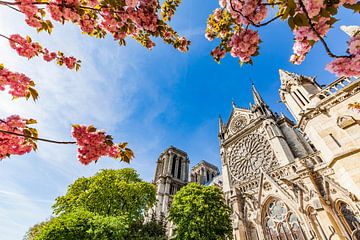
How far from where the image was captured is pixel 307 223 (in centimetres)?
1122

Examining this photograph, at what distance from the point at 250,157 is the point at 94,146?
19.6m

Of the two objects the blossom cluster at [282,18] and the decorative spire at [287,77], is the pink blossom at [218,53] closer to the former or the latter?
the blossom cluster at [282,18]

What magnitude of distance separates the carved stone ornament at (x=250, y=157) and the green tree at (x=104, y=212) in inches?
395

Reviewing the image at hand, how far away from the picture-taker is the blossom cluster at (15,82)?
110 inches

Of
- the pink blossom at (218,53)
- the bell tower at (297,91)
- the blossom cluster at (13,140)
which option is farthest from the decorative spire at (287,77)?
the blossom cluster at (13,140)

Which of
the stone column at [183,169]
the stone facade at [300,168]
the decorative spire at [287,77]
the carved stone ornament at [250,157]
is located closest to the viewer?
the stone facade at [300,168]

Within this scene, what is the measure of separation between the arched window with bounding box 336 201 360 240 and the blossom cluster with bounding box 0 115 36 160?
14556 mm

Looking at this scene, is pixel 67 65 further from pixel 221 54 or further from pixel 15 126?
pixel 221 54

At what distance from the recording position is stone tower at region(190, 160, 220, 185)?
48.9m

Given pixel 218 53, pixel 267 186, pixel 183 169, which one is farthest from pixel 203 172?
pixel 218 53

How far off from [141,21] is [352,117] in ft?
32.0

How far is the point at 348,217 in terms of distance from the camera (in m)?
10.1

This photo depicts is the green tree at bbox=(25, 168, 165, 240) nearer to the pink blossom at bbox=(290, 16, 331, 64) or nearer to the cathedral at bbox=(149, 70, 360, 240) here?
the cathedral at bbox=(149, 70, 360, 240)

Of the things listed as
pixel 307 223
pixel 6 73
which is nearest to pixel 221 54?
pixel 6 73
